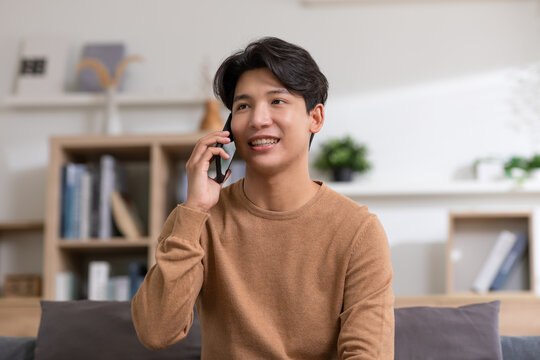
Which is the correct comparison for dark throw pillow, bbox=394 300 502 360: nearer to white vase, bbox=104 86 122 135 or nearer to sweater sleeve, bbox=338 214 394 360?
sweater sleeve, bbox=338 214 394 360

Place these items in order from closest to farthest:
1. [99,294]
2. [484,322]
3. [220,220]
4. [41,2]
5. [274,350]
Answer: [274,350], [220,220], [484,322], [99,294], [41,2]

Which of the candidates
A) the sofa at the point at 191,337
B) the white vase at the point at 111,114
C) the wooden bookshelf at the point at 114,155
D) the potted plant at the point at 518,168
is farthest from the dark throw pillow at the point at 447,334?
the white vase at the point at 111,114

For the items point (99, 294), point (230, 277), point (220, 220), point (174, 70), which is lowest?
point (99, 294)

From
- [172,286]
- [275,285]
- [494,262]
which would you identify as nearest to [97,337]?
[172,286]

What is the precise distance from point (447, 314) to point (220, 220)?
2.07 feet

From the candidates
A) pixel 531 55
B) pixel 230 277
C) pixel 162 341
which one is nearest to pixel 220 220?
pixel 230 277

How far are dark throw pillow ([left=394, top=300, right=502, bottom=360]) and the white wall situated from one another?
3.94 ft

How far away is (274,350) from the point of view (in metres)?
1.43

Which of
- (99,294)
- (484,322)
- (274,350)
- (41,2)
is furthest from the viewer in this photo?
(41,2)

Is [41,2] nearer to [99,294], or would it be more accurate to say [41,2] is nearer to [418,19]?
[99,294]

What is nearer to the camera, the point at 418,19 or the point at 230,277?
the point at 230,277

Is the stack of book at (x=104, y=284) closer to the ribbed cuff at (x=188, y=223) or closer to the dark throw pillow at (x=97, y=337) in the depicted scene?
the dark throw pillow at (x=97, y=337)

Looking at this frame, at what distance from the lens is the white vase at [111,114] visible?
117 inches

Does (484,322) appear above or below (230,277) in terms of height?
below
